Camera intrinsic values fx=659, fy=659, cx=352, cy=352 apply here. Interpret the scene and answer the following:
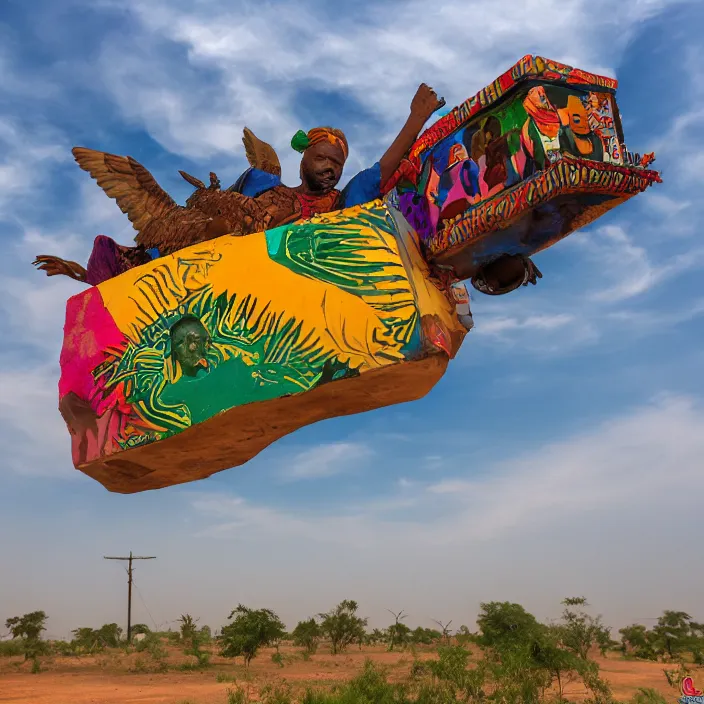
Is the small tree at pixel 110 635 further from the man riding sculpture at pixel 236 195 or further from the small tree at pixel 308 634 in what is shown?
the man riding sculpture at pixel 236 195

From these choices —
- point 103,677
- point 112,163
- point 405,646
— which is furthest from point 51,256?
point 405,646

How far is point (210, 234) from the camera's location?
3766 millimetres

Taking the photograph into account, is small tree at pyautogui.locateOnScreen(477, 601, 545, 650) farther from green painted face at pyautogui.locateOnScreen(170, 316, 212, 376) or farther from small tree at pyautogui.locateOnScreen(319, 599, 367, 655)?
green painted face at pyautogui.locateOnScreen(170, 316, 212, 376)

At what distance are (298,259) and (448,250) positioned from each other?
0.73 metres

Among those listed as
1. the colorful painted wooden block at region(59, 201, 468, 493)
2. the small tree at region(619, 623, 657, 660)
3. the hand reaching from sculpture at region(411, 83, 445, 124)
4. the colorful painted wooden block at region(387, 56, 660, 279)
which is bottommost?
the small tree at region(619, 623, 657, 660)

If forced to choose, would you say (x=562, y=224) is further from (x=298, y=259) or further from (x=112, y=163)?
(x=112, y=163)

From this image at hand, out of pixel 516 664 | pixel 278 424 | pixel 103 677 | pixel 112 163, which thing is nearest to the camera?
pixel 278 424

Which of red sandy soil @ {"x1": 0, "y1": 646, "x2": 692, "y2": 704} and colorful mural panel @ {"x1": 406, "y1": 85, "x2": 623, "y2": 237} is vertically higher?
colorful mural panel @ {"x1": 406, "y1": 85, "x2": 623, "y2": 237}

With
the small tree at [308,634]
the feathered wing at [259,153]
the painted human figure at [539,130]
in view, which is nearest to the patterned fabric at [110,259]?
the feathered wing at [259,153]

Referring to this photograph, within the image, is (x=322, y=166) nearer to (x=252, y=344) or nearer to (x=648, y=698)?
(x=252, y=344)

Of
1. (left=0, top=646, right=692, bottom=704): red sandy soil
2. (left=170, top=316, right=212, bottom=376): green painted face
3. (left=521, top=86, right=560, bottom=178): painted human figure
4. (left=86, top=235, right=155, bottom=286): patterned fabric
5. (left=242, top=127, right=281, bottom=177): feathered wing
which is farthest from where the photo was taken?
(left=0, top=646, right=692, bottom=704): red sandy soil

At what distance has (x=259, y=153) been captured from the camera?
4426 millimetres

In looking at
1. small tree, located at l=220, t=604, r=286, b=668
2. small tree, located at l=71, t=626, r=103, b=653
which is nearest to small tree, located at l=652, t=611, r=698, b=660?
small tree, located at l=220, t=604, r=286, b=668

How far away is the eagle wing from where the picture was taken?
4.16 metres
